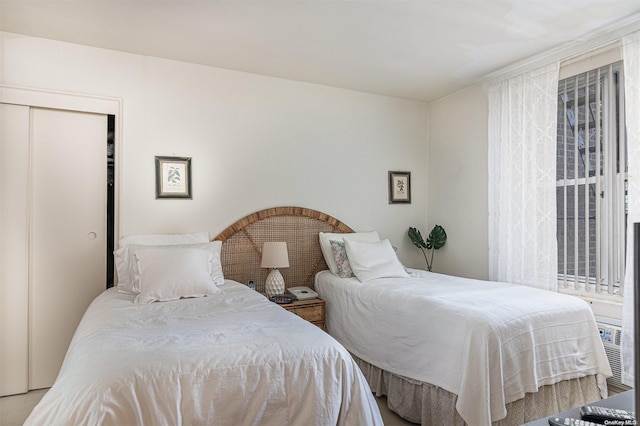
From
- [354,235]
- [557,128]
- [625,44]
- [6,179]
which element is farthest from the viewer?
[354,235]

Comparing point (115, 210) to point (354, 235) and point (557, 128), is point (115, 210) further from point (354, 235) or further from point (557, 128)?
point (557, 128)

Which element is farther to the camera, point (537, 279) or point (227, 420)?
point (537, 279)

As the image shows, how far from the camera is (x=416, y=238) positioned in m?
4.29

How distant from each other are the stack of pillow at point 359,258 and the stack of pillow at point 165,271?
1.07m

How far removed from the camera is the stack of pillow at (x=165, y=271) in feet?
8.27

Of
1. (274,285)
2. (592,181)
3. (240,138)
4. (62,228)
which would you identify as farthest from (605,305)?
(62,228)

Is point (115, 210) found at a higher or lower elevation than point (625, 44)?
lower

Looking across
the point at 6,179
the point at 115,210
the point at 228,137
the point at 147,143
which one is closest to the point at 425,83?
the point at 228,137

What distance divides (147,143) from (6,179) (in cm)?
99

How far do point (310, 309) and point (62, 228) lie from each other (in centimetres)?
203

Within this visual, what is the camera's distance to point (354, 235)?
12.5ft

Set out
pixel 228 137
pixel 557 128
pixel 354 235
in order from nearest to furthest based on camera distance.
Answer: pixel 557 128 → pixel 228 137 → pixel 354 235

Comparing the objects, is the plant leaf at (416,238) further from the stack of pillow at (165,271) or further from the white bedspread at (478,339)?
the stack of pillow at (165,271)

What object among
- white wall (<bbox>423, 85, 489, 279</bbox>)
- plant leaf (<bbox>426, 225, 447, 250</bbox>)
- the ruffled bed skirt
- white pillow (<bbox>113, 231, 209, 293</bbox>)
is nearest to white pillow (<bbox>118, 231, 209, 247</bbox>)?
white pillow (<bbox>113, 231, 209, 293</bbox>)
